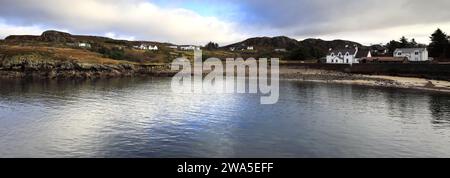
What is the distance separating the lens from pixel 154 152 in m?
28.5

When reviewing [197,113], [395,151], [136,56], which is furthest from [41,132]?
[136,56]

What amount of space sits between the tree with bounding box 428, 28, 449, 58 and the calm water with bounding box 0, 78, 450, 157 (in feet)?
232

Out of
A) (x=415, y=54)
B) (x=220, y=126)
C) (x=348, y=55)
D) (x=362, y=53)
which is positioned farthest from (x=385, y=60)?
(x=220, y=126)

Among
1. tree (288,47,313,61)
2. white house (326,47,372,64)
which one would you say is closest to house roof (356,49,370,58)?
white house (326,47,372,64)

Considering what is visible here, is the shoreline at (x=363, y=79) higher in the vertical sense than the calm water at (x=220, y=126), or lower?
higher

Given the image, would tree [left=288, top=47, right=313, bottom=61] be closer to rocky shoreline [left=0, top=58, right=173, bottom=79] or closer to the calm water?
rocky shoreline [left=0, top=58, right=173, bottom=79]

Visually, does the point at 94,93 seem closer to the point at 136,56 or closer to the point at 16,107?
the point at 16,107

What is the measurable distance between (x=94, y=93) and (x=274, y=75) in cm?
6362

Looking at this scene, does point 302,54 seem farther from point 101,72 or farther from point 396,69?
point 101,72

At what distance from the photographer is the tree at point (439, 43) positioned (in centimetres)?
12462

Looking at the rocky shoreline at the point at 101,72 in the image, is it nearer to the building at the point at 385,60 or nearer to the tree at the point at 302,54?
the building at the point at 385,60

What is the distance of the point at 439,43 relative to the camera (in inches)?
5007

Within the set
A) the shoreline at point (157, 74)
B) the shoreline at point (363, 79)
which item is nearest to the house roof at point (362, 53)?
the shoreline at point (157, 74)

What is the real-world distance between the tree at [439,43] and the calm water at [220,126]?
7081cm
